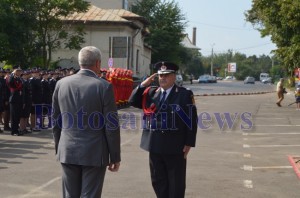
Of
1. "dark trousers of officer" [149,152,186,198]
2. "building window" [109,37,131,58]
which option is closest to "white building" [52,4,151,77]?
"building window" [109,37,131,58]

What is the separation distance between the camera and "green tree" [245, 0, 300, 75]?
26.1 meters

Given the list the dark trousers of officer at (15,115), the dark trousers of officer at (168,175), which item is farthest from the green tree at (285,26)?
the dark trousers of officer at (168,175)

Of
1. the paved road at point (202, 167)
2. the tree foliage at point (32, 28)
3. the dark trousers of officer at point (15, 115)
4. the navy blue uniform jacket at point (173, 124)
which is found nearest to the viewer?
the navy blue uniform jacket at point (173, 124)

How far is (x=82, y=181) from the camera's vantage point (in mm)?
5547

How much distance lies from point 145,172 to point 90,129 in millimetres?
4811

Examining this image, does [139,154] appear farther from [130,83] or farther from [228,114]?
[130,83]

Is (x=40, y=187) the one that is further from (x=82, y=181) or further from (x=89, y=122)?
(x=89, y=122)

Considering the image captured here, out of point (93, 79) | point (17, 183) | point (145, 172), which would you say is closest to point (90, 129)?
point (93, 79)

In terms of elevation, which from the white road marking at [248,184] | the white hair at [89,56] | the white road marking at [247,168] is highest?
the white hair at [89,56]

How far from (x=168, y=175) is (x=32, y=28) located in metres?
26.6

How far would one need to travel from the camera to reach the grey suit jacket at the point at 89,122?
5.43 metres

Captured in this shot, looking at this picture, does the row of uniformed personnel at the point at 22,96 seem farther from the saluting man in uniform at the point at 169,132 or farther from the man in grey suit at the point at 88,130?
the man in grey suit at the point at 88,130

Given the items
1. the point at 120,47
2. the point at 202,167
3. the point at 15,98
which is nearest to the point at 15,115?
the point at 15,98

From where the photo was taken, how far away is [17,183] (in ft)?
29.5
